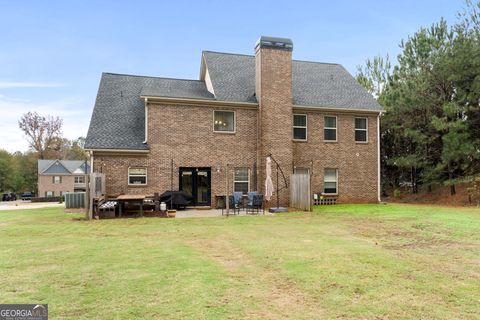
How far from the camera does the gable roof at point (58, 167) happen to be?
56.8m

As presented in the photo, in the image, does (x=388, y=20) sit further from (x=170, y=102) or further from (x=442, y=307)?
(x=442, y=307)

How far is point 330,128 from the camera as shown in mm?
19641

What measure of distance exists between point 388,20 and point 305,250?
72.3 ft

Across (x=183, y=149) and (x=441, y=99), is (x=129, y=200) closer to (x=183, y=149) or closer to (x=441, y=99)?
(x=183, y=149)

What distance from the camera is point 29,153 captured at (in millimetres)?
64938

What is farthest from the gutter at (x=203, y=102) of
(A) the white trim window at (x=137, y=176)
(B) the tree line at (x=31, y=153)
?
(B) the tree line at (x=31, y=153)

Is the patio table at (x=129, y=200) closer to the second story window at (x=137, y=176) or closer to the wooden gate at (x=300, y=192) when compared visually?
the second story window at (x=137, y=176)

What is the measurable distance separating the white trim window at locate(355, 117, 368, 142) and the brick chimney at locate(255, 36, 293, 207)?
472cm

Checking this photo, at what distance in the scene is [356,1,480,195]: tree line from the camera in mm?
19031

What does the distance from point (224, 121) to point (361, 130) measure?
8283 millimetres

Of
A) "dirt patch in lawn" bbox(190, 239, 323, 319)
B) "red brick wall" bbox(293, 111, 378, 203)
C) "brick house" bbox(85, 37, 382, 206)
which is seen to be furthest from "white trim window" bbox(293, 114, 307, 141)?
"dirt patch in lawn" bbox(190, 239, 323, 319)

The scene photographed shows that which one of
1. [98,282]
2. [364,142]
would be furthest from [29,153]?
[98,282]

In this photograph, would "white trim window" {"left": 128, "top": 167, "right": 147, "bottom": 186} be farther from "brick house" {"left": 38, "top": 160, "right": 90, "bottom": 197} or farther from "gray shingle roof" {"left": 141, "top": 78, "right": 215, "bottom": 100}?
"brick house" {"left": 38, "top": 160, "right": 90, "bottom": 197}

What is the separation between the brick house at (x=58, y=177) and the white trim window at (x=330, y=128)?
165ft
